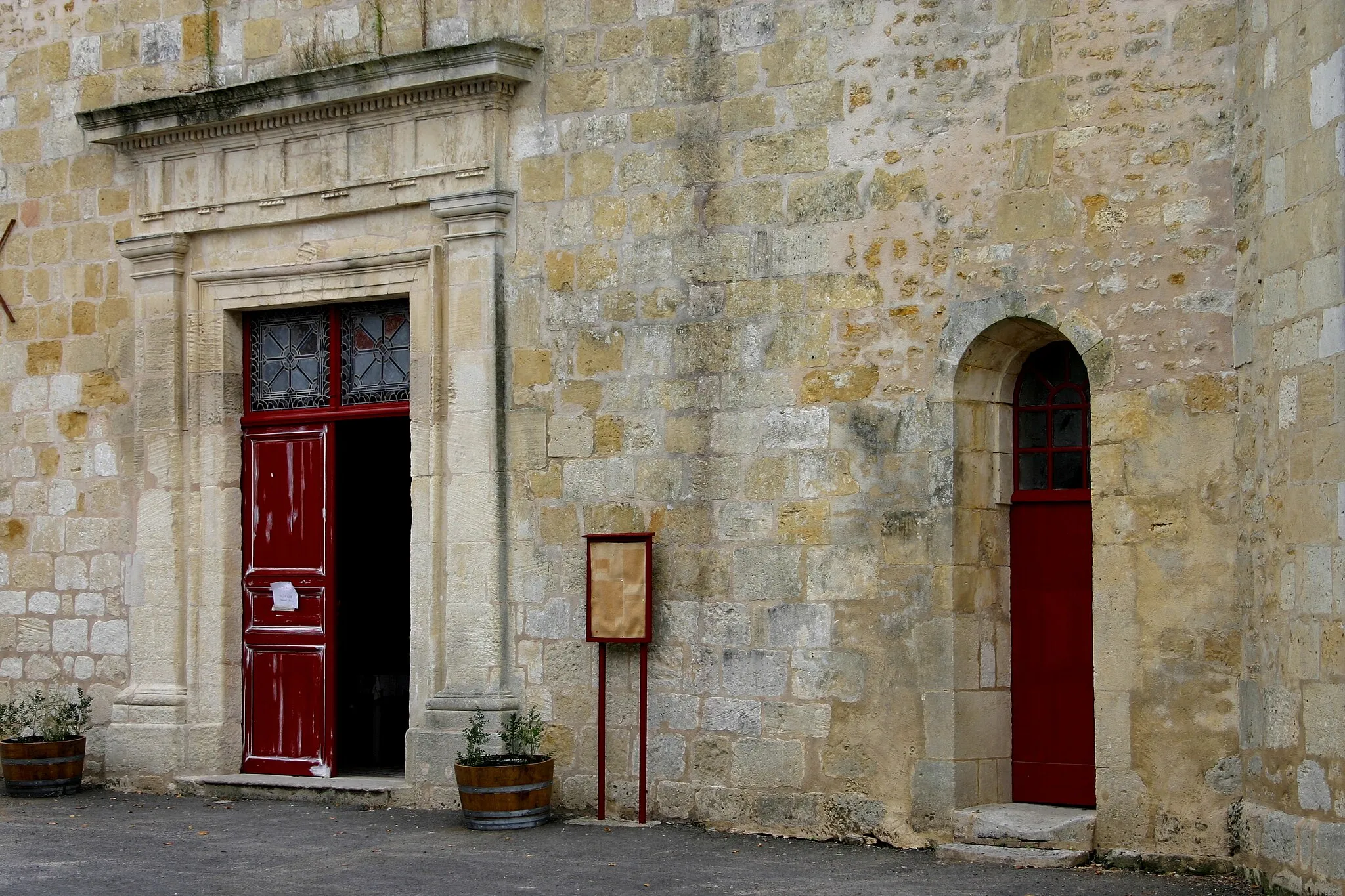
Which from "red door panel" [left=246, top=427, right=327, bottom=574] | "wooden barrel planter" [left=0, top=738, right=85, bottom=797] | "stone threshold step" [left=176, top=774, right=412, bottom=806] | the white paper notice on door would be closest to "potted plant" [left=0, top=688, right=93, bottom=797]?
"wooden barrel planter" [left=0, top=738, right=85, bottom=797]

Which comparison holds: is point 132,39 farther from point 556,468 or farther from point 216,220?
point 556,468

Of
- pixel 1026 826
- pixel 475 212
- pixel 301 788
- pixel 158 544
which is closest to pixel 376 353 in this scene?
pixel 475 212

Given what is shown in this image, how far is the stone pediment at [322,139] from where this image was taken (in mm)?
9570

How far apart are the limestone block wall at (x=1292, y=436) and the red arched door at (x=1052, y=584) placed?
0.96 metres

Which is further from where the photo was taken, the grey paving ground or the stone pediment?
the stone pediment

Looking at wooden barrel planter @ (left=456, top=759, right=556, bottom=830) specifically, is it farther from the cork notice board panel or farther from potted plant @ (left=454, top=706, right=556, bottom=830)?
the cork notice board panel

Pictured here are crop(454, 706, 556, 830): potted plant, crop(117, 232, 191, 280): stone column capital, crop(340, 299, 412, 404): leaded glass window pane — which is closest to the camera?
crop(454, 706, 556, 830): potted plant

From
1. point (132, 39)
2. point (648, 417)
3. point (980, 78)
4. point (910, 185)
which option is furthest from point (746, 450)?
point (132, 39)

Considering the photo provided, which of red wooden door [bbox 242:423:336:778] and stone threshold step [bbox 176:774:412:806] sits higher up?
red wooden door [bbox 242:423:336:778]

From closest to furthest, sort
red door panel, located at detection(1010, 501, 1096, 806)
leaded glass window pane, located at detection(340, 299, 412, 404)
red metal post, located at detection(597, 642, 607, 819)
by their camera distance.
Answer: red door panel, located at detection(1010, 501, 1096, 806) → red metal post, located at detection(597, 642, 607, 819) → leaded glass window pane, located at detection(340, 299, 412, 404)

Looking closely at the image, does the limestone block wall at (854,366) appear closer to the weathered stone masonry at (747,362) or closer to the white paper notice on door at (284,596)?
the weathered stone masonry at (747,362)

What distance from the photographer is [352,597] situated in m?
11.6

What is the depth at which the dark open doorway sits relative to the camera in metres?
11.5

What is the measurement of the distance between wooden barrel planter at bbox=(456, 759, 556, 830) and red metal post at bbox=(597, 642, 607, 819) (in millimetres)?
286
